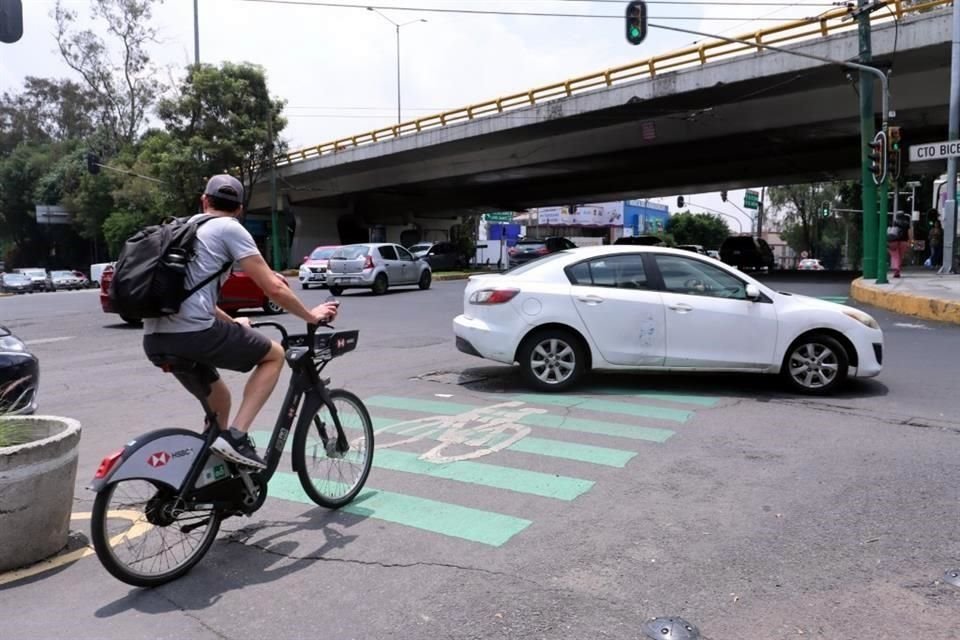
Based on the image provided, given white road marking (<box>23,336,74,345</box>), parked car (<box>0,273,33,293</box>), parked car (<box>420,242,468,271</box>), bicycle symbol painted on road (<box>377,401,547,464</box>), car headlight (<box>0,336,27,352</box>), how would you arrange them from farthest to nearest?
parked car (<box>0,273,33,293</box>) < parked car (<box>420,242,468,271</box>) < white road marking (<box>23,336,74,345</box>) < car headlight (<box>0,336,27,352</box>) < bicycle symbol painted on road (<box>377,401,547,464</box>)

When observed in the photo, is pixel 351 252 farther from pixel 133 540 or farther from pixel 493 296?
pixel 133 540

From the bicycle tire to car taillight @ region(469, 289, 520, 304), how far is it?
457cm

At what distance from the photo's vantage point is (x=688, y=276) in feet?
25.9

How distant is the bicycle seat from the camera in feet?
12.3

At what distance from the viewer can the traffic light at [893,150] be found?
685 inches

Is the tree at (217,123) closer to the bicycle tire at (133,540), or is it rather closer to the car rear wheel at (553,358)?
the car rear wheel at (553,358)

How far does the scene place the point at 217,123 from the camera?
40531mm

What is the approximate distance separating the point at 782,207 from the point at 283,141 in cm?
5345

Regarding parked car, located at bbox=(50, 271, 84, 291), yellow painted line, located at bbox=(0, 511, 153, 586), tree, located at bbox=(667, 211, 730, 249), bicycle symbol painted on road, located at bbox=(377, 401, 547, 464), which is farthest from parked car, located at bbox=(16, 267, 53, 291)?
tree, located at bbox=(667, 211, 730, 249)

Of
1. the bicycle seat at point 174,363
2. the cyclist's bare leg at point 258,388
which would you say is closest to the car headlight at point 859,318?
the cyclist's bare leg at point 258,388

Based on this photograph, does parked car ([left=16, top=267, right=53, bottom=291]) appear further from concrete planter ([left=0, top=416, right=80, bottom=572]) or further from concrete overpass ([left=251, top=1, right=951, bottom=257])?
concrete planter ([left=0, top=416, right=80, bottom=572])

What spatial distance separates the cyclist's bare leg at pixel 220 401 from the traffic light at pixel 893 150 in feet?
58.7

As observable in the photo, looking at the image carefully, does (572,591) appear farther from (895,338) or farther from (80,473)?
(895,338)

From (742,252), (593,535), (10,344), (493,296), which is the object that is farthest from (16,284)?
(593,535)
